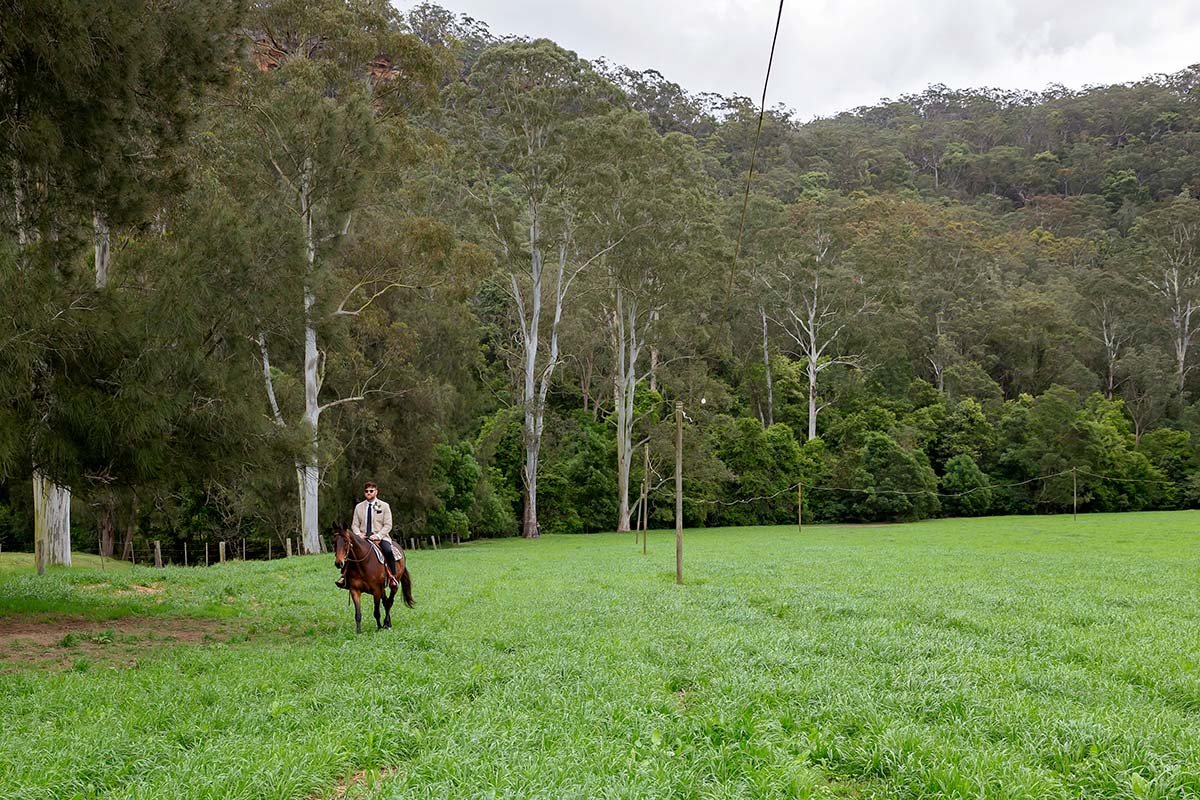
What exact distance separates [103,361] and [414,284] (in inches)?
770

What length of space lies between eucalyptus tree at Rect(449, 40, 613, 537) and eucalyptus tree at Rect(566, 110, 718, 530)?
39.8 inches

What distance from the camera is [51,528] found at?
1823cm

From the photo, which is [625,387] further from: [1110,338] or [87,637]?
[1110,338]

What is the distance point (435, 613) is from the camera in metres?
11.4

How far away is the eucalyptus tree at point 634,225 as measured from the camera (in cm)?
3556

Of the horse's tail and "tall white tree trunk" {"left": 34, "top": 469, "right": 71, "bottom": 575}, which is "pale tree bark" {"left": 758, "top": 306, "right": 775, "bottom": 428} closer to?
"tall white tree trunk" {"left": 34, "top": 469, "right": 71, "bottom": 575}

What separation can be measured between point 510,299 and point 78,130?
37219mm

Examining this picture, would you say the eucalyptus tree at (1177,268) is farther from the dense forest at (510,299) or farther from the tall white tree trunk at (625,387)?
the tall white tree trunk at (625,387)

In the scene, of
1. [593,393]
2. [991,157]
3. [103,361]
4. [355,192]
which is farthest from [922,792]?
[991,157]

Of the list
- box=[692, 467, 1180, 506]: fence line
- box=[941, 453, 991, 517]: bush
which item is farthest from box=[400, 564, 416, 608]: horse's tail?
box=[941, 453, 991, 517]: bush

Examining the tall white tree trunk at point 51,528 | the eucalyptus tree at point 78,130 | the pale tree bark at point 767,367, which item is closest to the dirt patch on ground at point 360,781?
the eucalyptus tree at point 78,130

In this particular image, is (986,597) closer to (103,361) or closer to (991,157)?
(103,361)

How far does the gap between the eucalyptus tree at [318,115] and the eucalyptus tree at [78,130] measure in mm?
8620

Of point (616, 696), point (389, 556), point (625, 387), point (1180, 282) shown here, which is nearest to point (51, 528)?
point (389, 556)
